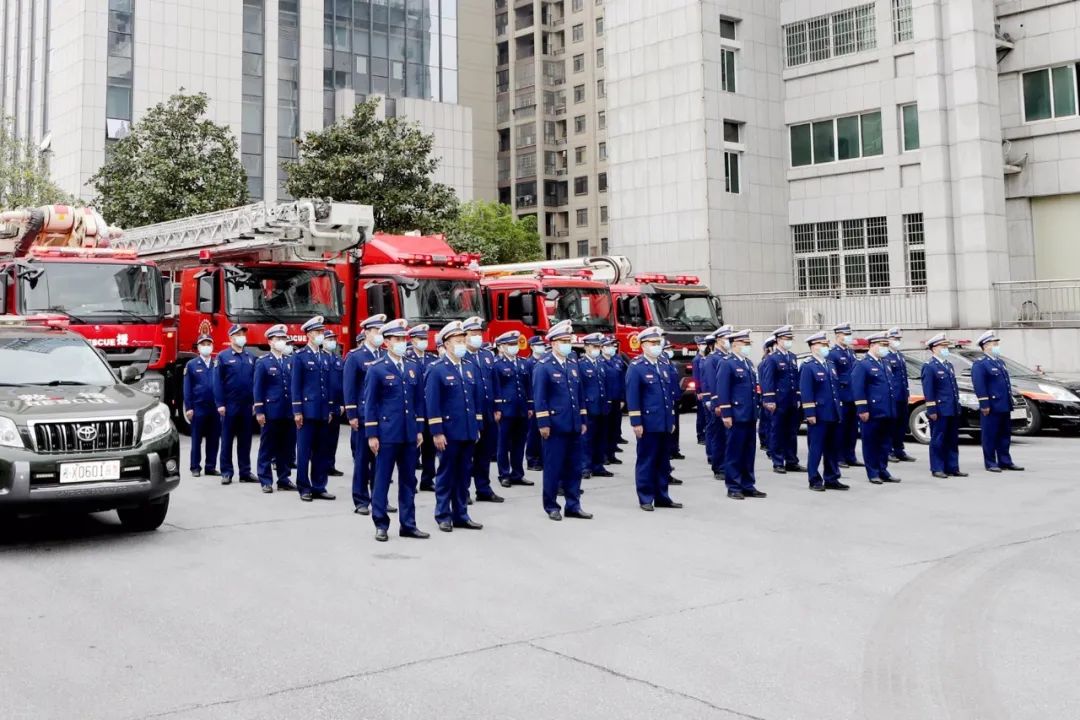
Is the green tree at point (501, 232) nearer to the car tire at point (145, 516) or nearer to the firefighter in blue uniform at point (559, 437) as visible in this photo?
the firefighter in blue uniform at point (559, 437)

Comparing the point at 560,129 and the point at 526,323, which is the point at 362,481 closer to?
the point at 526,323

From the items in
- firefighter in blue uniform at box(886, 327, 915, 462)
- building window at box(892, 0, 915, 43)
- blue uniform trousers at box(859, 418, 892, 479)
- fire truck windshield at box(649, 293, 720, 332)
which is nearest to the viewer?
blue uniform trousers at box(859, 418, 892, 479)

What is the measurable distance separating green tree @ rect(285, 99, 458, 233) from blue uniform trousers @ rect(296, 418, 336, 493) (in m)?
18.8

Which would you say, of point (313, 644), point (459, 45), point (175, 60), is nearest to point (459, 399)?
point (313, 644)

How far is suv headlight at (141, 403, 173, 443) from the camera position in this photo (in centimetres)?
859

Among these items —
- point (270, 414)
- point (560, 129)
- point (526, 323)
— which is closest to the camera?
point (270, 414)

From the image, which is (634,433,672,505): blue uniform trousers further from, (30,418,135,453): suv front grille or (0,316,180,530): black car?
(30,418,135,453): suv front grille

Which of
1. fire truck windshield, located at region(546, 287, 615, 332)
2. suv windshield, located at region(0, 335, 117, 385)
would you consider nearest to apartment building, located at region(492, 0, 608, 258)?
fire truck windshield, located at region(546, 287, 615, 332)

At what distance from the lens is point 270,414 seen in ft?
39.1

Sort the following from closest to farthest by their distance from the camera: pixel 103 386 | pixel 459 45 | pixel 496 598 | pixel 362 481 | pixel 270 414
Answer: pixel 496 598 < pixel 103 386 < pixel 362 481 < pixel 270 414 < pixel 459 45

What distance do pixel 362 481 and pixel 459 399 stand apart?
A: 1685 mm

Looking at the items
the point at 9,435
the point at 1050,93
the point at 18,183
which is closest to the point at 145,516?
the point at 9,435

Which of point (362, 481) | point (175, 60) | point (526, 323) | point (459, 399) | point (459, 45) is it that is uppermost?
point (459, 45)

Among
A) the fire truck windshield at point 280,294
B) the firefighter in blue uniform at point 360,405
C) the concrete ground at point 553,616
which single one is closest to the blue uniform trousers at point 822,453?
the concrete ground at point 553,616
